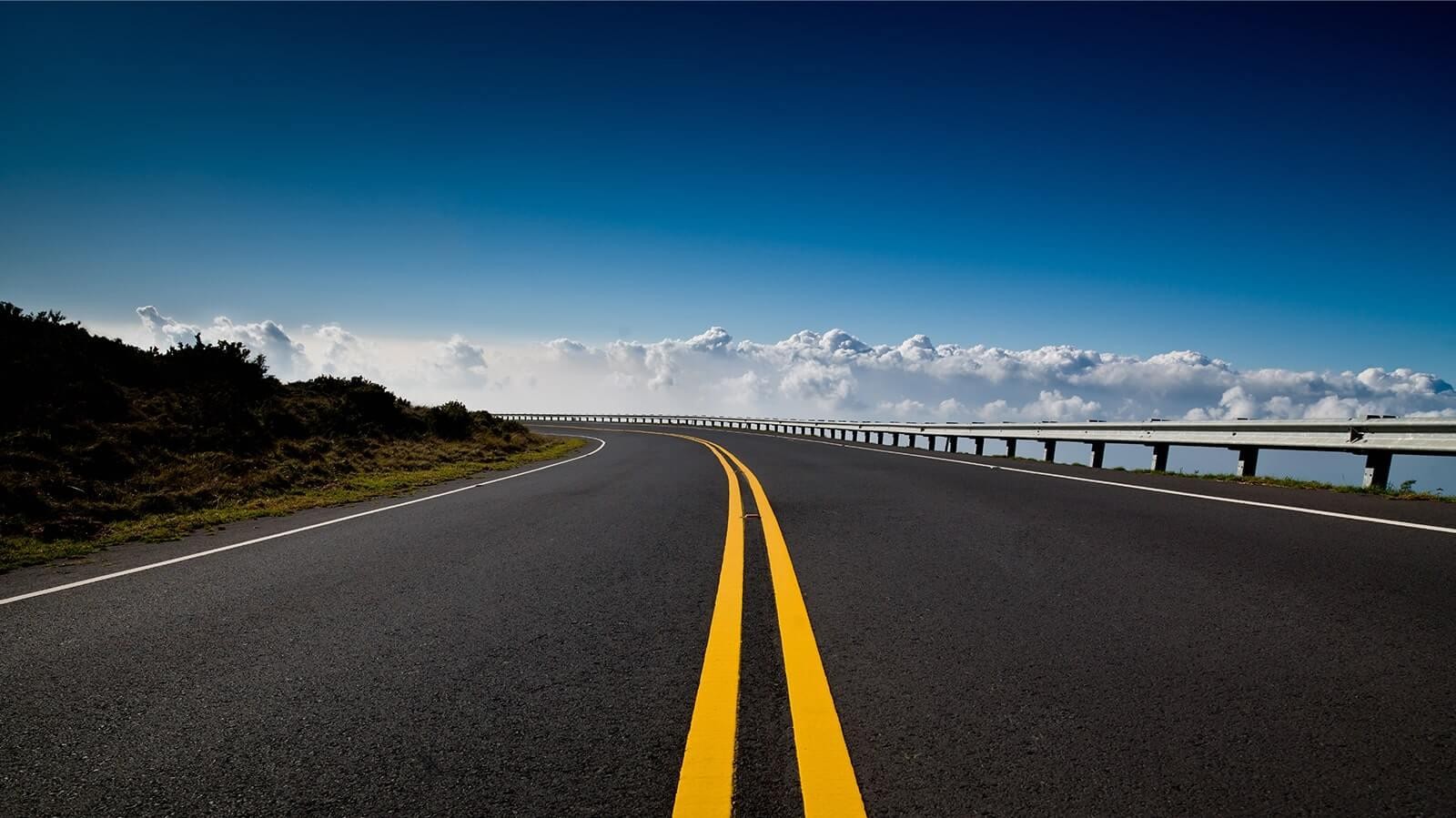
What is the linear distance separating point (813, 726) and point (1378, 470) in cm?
1096

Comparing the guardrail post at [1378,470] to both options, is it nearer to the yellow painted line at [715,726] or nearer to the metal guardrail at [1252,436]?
the metal guardrail at [1252,436]

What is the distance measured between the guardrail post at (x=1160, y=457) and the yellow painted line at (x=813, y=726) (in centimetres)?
1163

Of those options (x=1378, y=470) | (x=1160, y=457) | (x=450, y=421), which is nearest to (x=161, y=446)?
(x=450, y=421)

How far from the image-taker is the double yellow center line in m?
2.02

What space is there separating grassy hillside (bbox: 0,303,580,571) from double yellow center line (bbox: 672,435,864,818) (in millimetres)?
6745

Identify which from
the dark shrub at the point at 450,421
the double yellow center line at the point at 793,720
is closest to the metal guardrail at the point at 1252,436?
the double yellow center line at the point at 793,720

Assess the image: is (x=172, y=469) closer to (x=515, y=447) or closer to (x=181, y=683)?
(x=181, y=683)

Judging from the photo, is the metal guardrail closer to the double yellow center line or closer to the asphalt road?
the asphalt road

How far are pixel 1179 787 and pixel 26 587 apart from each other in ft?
23.7

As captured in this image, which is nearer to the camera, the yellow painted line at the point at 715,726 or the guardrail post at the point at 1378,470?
the yellow painted line at the point at 715,726

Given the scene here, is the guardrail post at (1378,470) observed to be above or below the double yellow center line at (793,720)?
above

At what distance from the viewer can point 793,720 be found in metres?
2.54

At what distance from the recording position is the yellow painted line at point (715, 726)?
6.63ft

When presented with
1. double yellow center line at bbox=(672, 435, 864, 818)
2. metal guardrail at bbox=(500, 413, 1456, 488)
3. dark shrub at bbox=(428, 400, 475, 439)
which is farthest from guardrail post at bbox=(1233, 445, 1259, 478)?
dark shrub at bbox=(428, 400, 475, 439)
